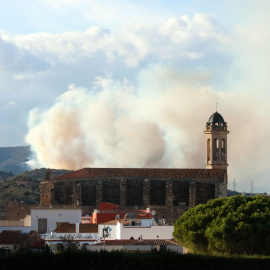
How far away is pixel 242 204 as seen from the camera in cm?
7938

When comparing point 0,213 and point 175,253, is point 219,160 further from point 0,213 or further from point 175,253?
point 175,253

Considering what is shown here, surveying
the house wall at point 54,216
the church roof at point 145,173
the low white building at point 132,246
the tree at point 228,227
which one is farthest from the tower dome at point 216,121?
the tree at point 228,227

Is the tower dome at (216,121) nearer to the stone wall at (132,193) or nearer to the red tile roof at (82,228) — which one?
the stone wall at (132,193)

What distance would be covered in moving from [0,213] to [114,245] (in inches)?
2895

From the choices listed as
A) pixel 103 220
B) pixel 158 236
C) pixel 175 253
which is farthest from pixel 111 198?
pixel 175 253

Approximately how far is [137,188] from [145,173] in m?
2.07

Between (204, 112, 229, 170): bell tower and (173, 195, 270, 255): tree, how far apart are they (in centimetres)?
5615

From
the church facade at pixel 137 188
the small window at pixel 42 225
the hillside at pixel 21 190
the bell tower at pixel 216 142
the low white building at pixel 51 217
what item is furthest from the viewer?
the hillside at pixel 21 190

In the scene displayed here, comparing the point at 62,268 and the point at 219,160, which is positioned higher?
the point at 219,160

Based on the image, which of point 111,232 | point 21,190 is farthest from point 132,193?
point 21,190

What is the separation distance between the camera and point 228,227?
74438 millimetres

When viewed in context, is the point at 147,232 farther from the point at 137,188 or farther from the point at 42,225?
the point at 137,188

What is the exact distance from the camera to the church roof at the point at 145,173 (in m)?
130

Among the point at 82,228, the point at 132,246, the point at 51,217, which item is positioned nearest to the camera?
the point at 132,246
